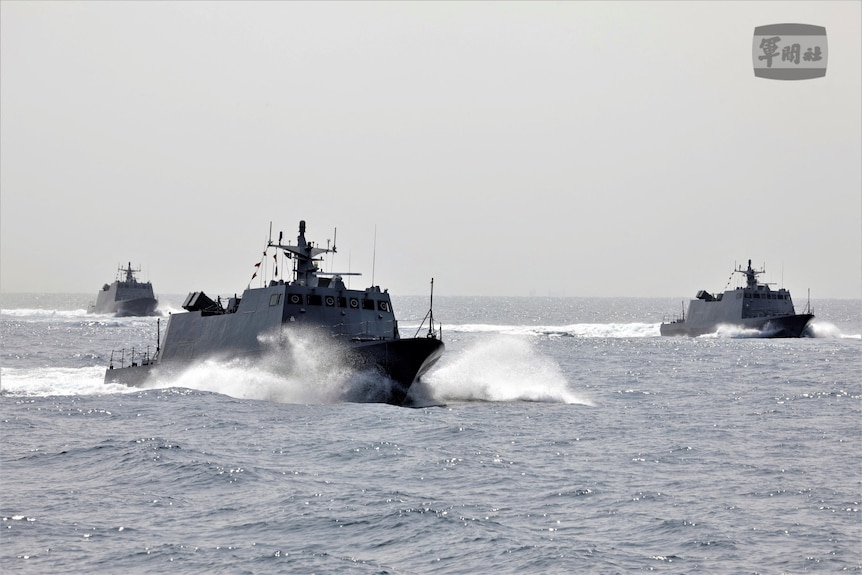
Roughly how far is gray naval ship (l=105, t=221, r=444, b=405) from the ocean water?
1120mm

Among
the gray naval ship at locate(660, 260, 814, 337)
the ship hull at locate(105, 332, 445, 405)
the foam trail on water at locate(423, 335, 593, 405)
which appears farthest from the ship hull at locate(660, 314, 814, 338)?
the ship hull at locate(105, 332, 445, 405)

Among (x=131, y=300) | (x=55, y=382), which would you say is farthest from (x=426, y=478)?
(x=131, y=300)

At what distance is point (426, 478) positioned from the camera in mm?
19500

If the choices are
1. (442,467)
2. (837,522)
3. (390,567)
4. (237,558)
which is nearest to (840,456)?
(837,522)

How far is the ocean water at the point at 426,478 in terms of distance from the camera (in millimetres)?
14305

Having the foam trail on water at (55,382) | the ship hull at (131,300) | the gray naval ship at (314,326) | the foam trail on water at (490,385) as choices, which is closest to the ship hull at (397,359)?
the gray naval ship at (314,326)

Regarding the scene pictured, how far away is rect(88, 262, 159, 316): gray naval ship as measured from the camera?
407 ft

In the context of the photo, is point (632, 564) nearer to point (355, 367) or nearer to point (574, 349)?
point (355, 367)

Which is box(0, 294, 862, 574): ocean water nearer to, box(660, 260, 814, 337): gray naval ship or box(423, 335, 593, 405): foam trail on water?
box(423, 335, 593, 405): foam trail on water

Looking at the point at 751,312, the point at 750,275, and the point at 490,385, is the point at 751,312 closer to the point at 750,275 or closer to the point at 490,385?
the point at 750,275

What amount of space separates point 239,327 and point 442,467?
55.5 feet

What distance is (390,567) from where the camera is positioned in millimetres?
13719

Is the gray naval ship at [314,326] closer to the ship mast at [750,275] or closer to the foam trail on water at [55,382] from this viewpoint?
the foam trail on water at [55,382]

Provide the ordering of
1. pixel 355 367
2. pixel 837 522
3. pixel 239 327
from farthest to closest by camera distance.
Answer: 1. pixel 239 327
2. pixel 355 367
3. pixel 837 522
